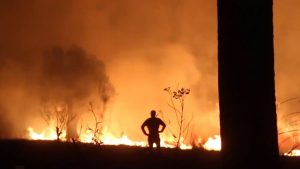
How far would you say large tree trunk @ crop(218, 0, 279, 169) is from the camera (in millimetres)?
2338

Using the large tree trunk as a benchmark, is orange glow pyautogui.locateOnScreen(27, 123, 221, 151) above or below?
above

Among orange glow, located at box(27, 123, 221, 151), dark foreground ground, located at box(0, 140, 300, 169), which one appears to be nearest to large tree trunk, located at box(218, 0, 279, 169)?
dark foreground ground, located at box(0, 140, 300, 169)

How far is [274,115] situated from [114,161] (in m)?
7.79

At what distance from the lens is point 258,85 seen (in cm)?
234

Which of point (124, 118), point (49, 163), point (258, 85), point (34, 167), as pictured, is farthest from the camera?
point (124, 118)

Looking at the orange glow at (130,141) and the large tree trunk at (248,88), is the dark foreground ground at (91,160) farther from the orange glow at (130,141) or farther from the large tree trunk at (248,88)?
the large tree trunk at (248,88)

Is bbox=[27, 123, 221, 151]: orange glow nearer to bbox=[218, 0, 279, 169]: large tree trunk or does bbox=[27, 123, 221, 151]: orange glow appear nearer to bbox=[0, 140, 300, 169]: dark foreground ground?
bbox=[0, 140, 300, 169]: dark foreground ground

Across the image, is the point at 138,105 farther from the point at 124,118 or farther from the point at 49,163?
the point at 49,163

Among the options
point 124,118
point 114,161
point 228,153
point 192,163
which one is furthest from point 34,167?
point 124,118

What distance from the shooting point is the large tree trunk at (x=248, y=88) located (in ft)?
7.67

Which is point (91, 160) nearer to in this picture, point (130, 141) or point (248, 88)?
point (248, 88)

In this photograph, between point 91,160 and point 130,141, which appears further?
point 130,141

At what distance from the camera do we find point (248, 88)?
92.3 inches

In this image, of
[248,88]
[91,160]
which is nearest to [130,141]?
[91,160]
